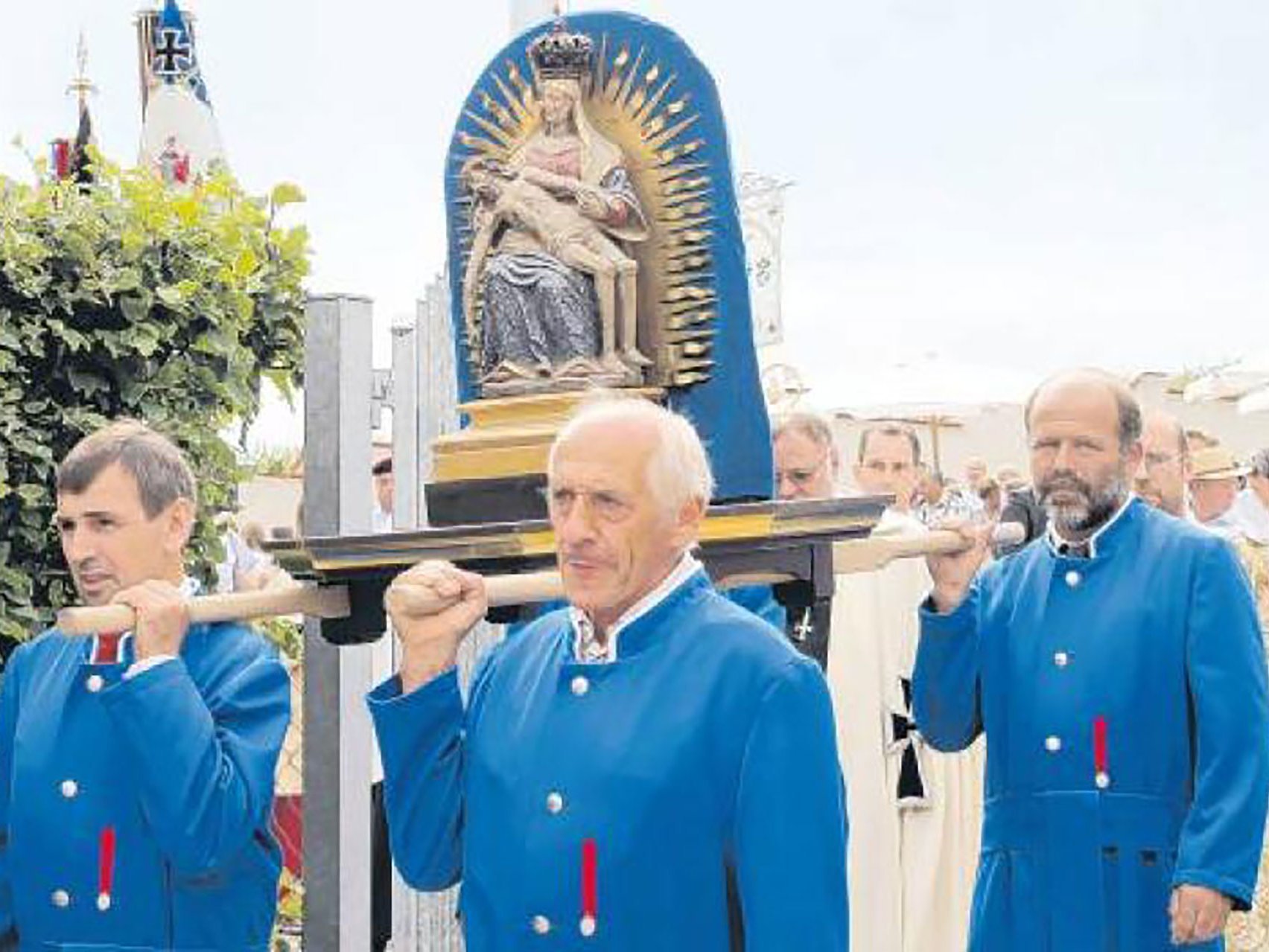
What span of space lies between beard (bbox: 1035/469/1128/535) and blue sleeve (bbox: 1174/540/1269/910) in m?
0.26

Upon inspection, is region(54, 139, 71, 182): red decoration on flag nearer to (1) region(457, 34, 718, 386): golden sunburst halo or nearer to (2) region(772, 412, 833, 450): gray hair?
(2) region(772, 412, 833, 450): gray hair

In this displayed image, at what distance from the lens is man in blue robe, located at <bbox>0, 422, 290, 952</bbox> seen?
13.5ft

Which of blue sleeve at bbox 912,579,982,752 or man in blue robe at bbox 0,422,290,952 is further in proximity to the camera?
blue sleeve at bbox 912,579,982,752

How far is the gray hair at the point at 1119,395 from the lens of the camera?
5.23 meters

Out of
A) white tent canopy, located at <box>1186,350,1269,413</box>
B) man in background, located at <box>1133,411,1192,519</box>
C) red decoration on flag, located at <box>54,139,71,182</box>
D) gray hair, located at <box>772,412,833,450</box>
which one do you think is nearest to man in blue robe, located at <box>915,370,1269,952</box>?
gray hair, located at <box>772,412,833,450</box>

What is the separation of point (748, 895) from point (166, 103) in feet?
25.5

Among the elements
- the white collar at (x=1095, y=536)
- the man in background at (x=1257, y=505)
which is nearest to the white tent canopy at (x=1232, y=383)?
the man in background at (x=1257, y=505)

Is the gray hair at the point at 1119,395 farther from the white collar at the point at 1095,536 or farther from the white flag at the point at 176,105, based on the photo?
the white flag at the point at 176,105

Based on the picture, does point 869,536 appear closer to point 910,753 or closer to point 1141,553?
point 1141,553

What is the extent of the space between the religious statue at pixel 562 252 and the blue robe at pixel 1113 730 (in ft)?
3.48

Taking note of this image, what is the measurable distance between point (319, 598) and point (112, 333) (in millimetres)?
1466

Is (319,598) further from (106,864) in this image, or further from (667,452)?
(667,452)

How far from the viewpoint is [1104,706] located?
5152 mm

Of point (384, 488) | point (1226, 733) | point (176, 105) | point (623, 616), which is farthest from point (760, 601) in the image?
point (176, 105)
